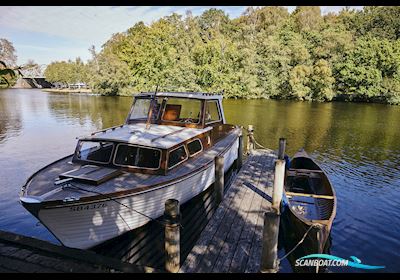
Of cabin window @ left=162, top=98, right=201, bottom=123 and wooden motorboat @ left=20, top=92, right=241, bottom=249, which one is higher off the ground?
cabin window @ left=162, top=98, right=201, bottom=123

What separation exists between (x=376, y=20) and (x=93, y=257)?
2948 inches

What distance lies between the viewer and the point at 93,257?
5.89 m

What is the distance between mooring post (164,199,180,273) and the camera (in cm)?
595

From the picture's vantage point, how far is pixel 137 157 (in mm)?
9391

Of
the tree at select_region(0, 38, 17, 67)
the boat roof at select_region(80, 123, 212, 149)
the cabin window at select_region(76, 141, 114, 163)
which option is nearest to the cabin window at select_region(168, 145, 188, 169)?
the boat roof at select_region(80, 123, 212, 149)

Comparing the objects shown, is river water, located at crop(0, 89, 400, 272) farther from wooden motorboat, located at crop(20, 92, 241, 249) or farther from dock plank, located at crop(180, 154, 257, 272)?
dock plank, located at crop(180, 154, 257, 272)

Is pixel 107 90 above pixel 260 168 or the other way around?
above

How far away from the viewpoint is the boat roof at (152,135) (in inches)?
374

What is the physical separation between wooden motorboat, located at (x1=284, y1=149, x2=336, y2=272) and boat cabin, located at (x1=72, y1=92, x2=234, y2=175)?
3.86 m

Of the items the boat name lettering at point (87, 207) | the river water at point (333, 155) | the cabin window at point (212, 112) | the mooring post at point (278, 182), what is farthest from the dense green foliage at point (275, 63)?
the boat name lettering at point (87, 207)

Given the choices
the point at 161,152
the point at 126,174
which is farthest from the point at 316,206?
the point at 126,174

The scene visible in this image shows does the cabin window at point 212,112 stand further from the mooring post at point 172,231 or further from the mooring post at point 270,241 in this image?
the mooring post at point 270,241

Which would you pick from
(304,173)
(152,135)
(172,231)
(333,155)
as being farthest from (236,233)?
(333,155)

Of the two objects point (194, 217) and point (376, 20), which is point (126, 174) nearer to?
point (194, 217)
